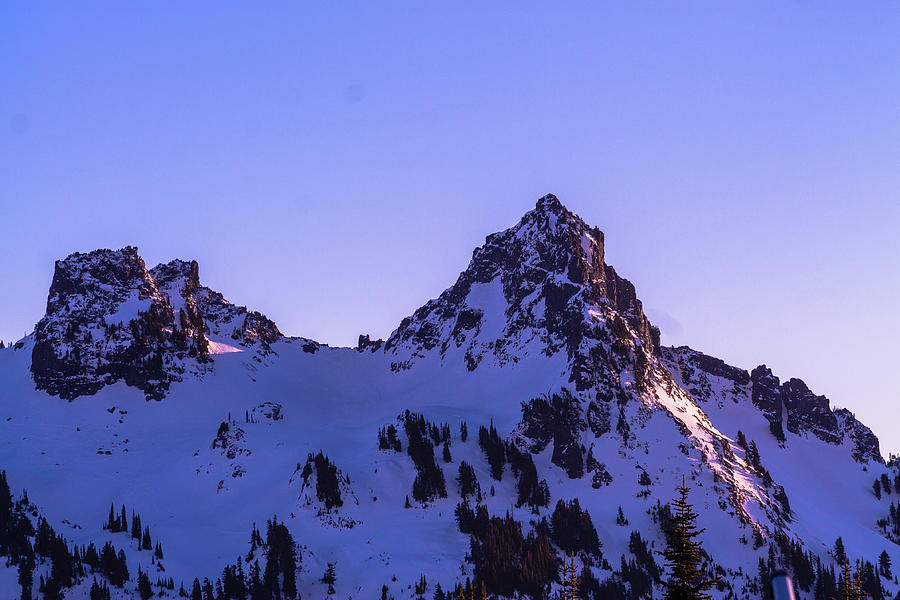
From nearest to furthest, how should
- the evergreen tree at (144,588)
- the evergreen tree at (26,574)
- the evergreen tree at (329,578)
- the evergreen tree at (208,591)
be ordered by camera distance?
1. the evergreen tree at (26,574)
2. the evergreen tree at (208,591)
3. the evergreen tree at (144,588)
4. the evergreen tree at (329,578)

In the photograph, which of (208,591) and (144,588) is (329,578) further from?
(144,588)

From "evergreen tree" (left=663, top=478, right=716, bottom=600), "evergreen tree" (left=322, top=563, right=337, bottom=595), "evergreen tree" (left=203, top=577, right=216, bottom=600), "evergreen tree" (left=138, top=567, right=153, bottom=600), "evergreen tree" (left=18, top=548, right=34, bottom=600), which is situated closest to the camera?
"evergreen tree" (left=663, top=478, right=716, bottom=600)

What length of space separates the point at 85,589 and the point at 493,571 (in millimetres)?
79472

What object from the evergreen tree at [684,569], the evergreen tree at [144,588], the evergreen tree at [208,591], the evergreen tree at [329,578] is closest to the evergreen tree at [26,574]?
the evergreen tree at [144,588]

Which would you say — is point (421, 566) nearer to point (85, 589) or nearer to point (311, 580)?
point (311, 580)

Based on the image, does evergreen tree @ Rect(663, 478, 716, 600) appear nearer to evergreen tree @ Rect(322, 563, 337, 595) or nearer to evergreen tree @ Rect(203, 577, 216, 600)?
evergreen tree @ Rect(203, 577, 216, 600)

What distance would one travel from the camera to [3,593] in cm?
17538

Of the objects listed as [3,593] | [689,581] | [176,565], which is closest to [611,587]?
[176,565]

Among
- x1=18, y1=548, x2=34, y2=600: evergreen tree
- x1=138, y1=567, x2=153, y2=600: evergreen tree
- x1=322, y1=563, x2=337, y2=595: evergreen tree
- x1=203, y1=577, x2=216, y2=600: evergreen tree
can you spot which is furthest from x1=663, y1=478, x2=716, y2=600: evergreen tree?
x1=18, y1=548, x2=34, y2=600: evergreen tree

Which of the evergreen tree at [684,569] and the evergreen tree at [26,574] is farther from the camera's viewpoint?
the evergreen tree at [26,574]

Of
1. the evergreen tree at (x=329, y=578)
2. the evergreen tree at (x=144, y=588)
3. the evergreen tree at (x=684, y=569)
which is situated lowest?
the evergreen tree at (x=144, y=588)

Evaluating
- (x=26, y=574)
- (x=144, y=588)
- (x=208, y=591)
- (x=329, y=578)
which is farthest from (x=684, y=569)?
(x=26, y=574)

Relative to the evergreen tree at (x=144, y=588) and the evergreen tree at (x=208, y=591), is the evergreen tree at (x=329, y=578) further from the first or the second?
the evergreen tree at (x=144, y=588)

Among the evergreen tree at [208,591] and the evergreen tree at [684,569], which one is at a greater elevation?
the evergreen tree at [684,569]
